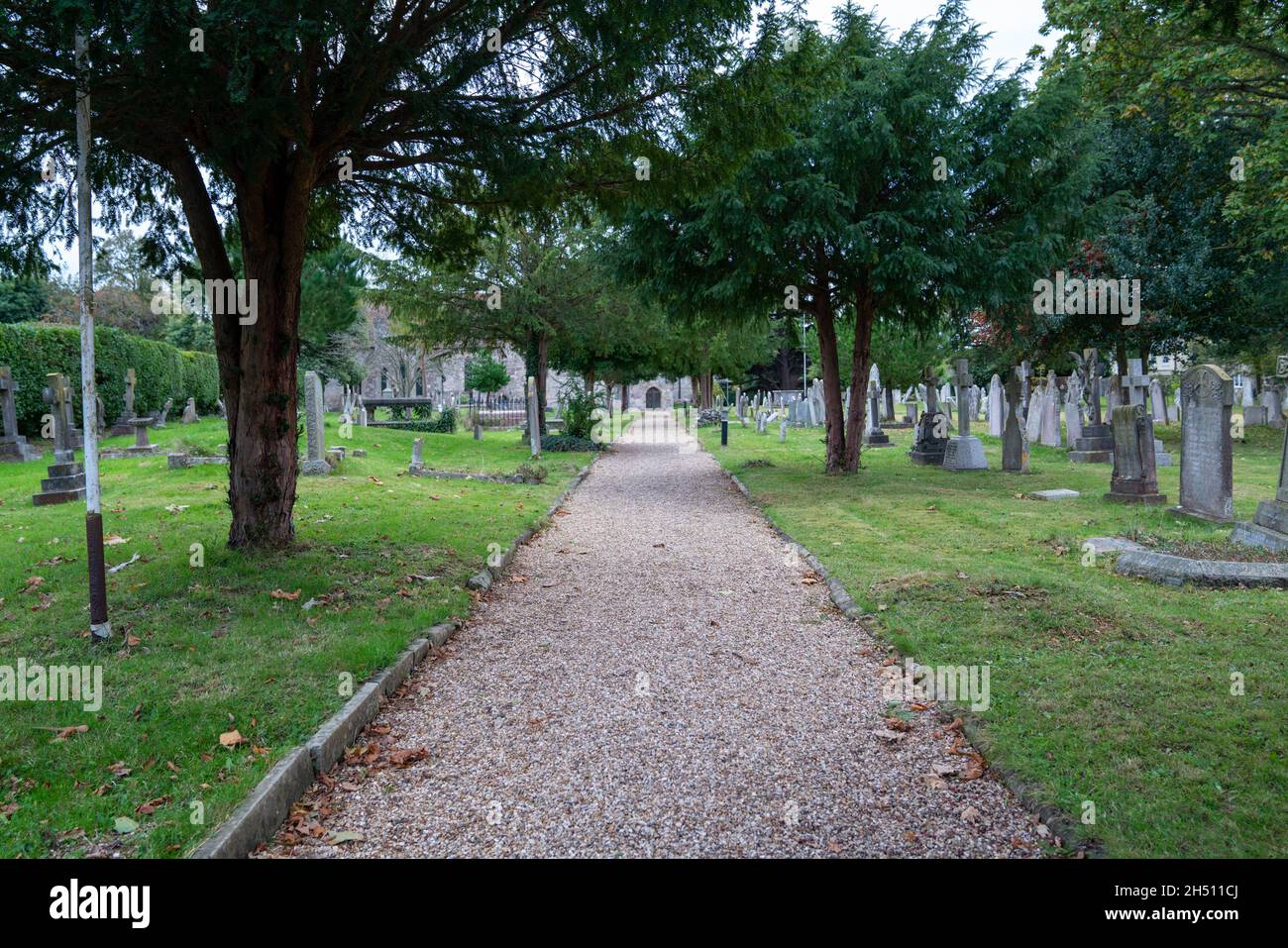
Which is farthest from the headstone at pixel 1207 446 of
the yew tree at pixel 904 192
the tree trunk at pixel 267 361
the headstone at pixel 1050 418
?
the headstone at pixel 1050 418

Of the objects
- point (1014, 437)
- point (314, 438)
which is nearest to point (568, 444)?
point (314, 438)

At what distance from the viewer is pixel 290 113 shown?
6.09 m

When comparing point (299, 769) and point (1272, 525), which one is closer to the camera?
point (299, 769)

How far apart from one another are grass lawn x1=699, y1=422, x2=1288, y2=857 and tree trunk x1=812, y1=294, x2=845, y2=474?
18.2 feet

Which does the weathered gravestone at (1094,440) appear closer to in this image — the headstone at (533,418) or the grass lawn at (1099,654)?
the grass lawn at (1099,654)

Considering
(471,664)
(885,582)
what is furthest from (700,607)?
(471,664)

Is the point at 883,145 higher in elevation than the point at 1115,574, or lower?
higher

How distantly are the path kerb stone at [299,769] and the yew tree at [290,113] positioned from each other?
3.73 m

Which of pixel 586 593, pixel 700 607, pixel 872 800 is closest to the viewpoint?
pixel 872 800

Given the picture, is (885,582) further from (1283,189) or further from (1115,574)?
(1283,189)

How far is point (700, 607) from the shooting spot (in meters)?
7.23

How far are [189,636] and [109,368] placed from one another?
73.5 ft

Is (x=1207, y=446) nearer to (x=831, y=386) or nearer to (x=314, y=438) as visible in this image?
(x=831, y=386)

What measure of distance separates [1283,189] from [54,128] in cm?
2017
